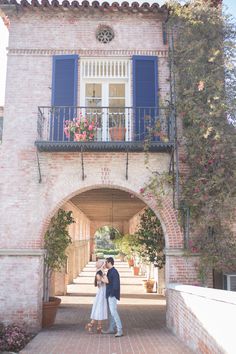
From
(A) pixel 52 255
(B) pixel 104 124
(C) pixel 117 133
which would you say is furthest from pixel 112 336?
(B) pixel 104 124

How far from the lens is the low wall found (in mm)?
5492

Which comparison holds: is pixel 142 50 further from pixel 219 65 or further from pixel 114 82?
pixel 219 65

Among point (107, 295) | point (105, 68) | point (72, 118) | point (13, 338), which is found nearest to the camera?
point (13, 338)

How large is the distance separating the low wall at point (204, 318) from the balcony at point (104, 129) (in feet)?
12.2

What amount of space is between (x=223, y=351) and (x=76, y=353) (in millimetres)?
3314

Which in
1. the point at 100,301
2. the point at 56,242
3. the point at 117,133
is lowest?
the point at 100,301

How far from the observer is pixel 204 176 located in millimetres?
9844

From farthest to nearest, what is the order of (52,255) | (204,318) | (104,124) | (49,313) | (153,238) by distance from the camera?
1. (153,238)
2. (52,255)
3. (104,124)
4. (49,313)
5. (204,318)

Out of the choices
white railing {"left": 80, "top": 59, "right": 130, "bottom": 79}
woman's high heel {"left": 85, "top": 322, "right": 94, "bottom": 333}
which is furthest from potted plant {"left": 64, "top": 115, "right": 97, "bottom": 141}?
woman's high heel {"left": 85, "top": 322, "right": 94, "bottom": 333}

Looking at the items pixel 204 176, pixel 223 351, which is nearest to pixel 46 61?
pixel 204 176

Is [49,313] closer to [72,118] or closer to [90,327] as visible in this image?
[90,327]

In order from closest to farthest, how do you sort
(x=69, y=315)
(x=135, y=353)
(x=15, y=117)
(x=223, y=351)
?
(x=223, y=351) → (x=135, y=353) → (x=15, y=117) → (x=69, y=315)

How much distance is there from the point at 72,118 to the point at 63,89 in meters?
0.85

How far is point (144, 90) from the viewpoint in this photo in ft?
35.5
